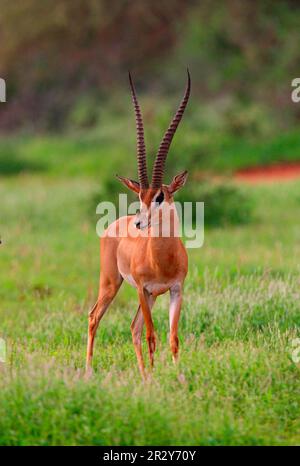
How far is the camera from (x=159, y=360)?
7.47 meters

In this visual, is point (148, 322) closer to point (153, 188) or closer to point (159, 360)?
point (159, 360)

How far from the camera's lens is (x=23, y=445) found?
20.4ft

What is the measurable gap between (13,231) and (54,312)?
735cm

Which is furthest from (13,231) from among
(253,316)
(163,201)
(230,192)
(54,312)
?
(163,201)

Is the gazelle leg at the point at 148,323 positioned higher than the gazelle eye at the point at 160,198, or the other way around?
the gazelle eye at the point at 160,198

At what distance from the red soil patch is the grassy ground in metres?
10.0

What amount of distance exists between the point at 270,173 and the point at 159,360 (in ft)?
62.2

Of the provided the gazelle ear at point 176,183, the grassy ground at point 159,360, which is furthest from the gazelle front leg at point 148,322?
Answer: the gazelle ear at point 176,183

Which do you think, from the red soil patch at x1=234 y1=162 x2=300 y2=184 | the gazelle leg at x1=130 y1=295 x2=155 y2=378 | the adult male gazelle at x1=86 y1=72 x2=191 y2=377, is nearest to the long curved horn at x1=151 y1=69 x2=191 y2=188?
the adult male gazelle at x1=86 y1=72 x2=191 y2=377

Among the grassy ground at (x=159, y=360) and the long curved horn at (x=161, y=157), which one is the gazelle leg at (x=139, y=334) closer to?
the grassy ground at (x=159, y=360)

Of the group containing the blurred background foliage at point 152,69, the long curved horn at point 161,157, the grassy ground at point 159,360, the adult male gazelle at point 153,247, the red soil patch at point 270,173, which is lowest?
the grassy ground at point 159,360

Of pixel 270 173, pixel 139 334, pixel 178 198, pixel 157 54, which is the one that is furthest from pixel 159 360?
pixel 157 54

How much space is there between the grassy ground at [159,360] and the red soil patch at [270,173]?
10.0 meters

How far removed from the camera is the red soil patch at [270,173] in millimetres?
24736
